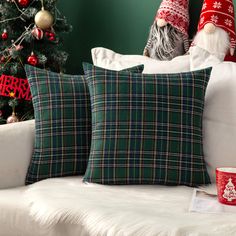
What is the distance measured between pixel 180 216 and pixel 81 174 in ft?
1.83

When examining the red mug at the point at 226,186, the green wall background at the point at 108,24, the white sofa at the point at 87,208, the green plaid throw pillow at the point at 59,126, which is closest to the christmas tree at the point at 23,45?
the green wall background at the point at 108,24

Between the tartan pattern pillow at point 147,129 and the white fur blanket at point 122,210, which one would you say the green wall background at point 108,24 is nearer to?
the tartan pattern pillow at point 147,129

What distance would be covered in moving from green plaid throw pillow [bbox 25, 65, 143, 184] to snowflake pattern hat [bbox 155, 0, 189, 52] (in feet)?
2.44

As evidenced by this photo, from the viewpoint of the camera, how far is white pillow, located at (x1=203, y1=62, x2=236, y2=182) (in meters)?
1.60

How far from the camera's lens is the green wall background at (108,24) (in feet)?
8.63

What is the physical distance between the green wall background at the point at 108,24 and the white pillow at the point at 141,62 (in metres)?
0.56

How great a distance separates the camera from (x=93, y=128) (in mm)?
1597

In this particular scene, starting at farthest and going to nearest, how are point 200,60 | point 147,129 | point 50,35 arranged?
point 50,35 < point 200,60 < point 147,129

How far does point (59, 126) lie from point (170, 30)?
0.92 meters

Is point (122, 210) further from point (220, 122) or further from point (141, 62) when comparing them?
point (141, 62)

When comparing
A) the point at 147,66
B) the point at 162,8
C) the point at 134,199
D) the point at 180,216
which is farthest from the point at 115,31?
the point at 180,216

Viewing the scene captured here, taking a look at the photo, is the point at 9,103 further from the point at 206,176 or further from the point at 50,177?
the point at 206,176

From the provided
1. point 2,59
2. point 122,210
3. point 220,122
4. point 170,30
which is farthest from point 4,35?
point 122,210

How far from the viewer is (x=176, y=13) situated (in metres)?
2.23
